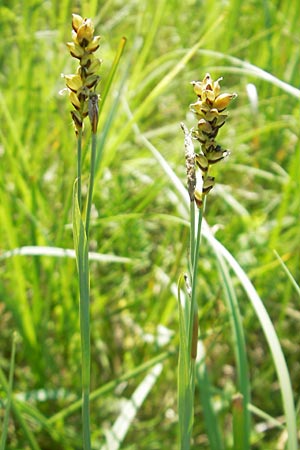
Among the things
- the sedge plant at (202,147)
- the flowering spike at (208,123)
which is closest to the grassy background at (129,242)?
the sedge plant at (202,147)

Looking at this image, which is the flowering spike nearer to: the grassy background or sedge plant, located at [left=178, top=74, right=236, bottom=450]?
sedge plant, located at [left=178, top=74, right=236, bottom=450]

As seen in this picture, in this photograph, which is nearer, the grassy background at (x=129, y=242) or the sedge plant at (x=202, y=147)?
the sedge plant at (x=202, y=147)

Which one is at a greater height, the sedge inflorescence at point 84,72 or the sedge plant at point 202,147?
the sedge inflorescence at point 84,72

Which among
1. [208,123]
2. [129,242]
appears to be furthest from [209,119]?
[129,242]

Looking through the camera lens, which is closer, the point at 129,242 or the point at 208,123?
the point at 208,123

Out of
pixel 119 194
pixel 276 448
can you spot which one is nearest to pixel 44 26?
pixel 119 194

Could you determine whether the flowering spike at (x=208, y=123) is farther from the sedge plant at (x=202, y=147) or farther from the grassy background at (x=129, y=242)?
the grassy background at (x=129, y=242)

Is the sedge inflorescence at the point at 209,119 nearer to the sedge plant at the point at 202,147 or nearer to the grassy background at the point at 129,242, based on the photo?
the sedge plant at the point at 202,147

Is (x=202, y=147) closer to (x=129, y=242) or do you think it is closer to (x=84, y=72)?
(x=84, y=72)

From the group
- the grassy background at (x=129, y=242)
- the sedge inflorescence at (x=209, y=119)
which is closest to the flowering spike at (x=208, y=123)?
the sedge inflorescence at (x=209, y=119)
